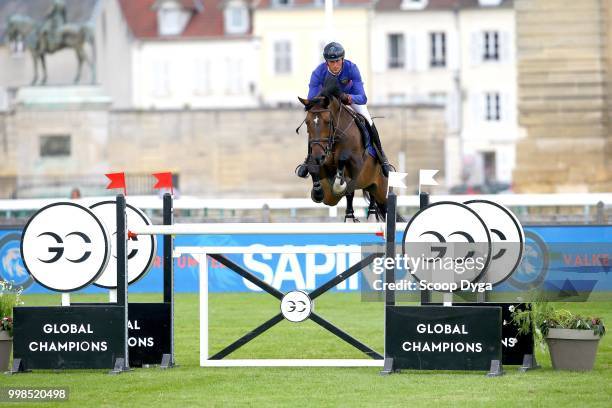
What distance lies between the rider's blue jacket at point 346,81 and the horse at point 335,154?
0.63 feet

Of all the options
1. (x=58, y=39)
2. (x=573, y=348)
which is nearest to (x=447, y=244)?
(x=573, y=348)

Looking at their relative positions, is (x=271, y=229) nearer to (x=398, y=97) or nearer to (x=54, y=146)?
(x=54, y=146)

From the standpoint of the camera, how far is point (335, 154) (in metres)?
13.7

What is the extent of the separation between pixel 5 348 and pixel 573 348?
4.65m

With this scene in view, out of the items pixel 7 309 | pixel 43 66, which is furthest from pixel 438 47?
pixel 7 309

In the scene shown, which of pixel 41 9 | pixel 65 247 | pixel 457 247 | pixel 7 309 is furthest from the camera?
pixel 41 9

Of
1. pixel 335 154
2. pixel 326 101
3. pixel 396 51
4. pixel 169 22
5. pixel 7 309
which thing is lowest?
pixel 7 309

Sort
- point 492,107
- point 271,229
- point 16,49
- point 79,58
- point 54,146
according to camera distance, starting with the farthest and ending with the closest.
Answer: point 492,107, point 16,49, point 54,146, point 79,58, point 271,229

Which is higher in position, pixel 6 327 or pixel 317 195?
pixel 317 195

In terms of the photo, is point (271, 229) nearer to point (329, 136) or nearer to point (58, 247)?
point (58, 247)

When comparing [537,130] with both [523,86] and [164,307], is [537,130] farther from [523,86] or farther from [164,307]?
[164,307]

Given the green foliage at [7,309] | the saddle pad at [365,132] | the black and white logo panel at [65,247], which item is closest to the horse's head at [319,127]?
the saddle pad at [365,132]

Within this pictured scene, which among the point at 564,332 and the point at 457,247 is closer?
the point at 457,247

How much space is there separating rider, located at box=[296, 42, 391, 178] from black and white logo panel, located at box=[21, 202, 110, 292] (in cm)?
269
